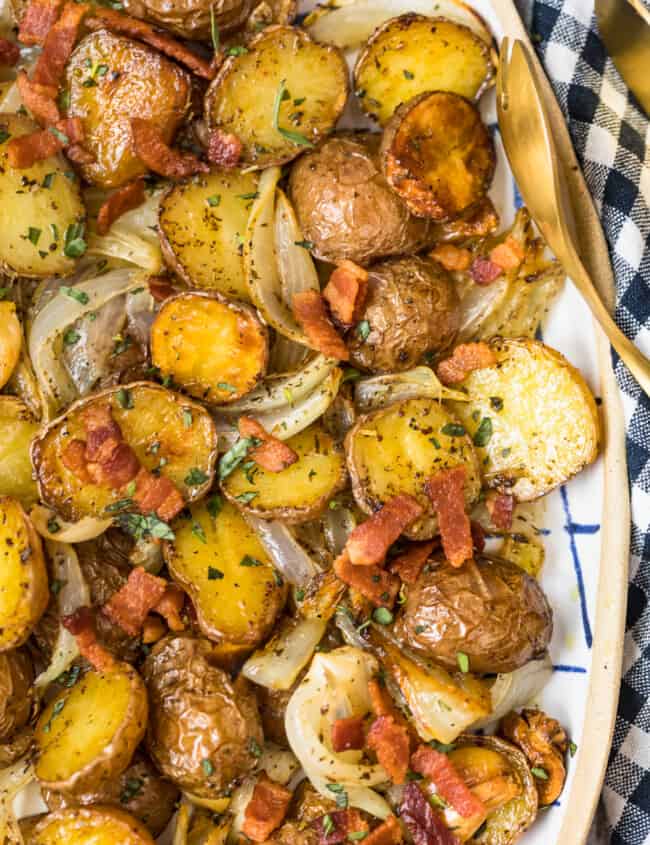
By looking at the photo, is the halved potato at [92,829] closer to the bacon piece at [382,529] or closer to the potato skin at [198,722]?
the potato skin at [198,722]

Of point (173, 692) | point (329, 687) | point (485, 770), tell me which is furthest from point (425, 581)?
point (173, 692)

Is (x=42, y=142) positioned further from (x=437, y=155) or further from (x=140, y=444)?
(x=437, y=155)

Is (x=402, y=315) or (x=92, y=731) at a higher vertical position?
(x=402, y=315)

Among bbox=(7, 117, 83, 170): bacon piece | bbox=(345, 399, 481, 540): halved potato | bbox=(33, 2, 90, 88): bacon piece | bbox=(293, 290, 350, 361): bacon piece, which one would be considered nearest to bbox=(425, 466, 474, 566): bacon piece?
bbox=(345, 399, 481, 540): halved potato

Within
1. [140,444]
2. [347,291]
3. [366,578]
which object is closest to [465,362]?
[347,291]

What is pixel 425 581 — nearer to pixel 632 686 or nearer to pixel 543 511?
pixel 543 511

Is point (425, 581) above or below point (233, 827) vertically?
above
